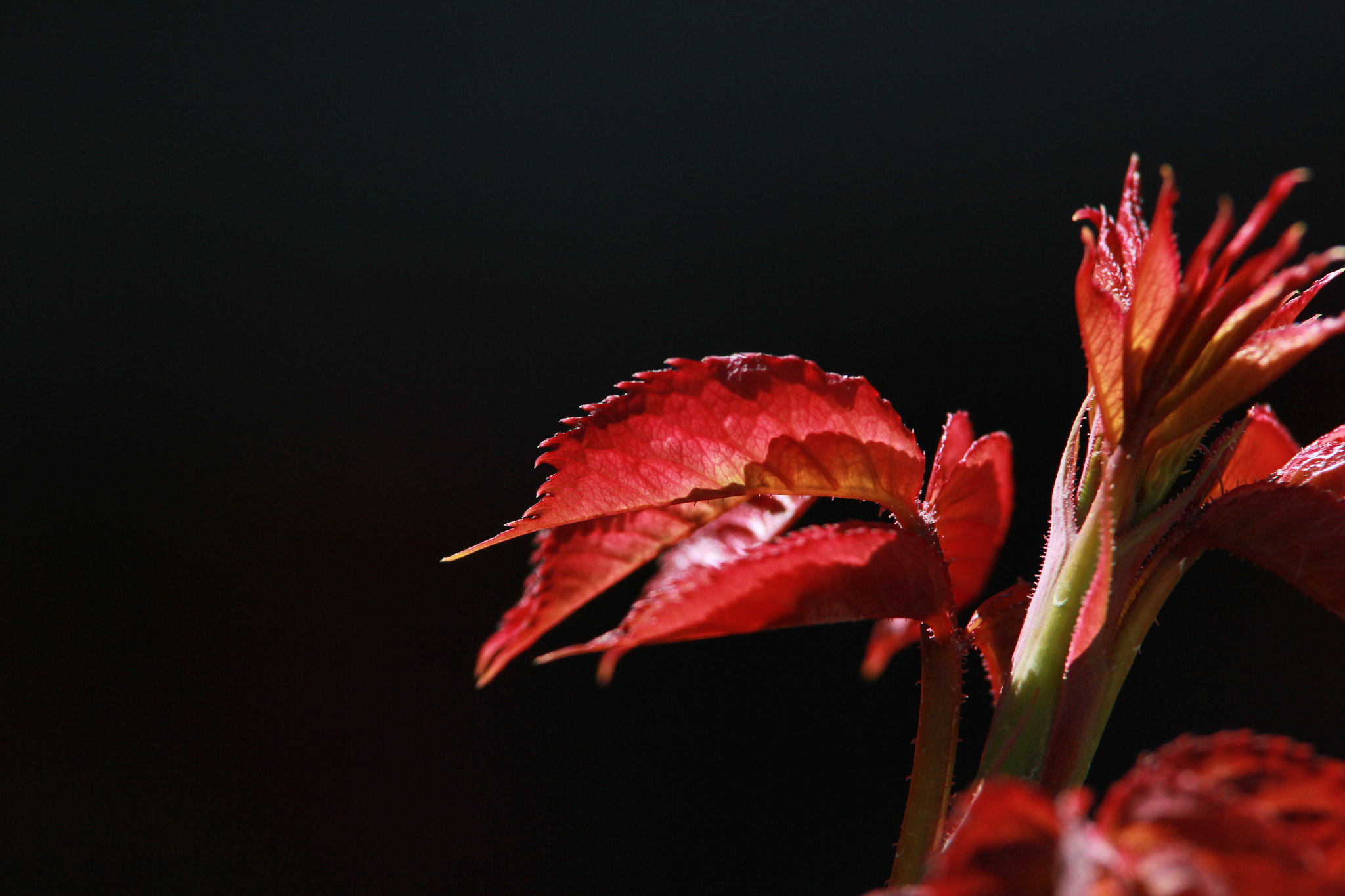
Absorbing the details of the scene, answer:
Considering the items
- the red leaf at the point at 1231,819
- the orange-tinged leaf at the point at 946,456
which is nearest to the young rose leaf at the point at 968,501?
the orange-tinged leaf at the point at 946,456

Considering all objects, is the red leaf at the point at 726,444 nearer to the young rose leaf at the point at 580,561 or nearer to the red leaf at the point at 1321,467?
the young rose leaf at the point at 580,561

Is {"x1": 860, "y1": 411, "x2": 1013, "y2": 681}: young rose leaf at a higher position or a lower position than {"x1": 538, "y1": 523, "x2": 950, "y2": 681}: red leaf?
lower

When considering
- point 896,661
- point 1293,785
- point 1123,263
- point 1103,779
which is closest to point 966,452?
point 1123,263

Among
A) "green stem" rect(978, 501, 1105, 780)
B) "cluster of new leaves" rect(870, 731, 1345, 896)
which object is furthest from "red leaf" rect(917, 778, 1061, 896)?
"green stem" rect(978, 501, 1105, 780)

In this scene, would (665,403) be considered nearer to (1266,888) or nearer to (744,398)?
(744,398)

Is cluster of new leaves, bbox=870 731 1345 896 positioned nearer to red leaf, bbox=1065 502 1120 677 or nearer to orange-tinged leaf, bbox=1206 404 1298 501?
red leaf, bbox=1065 502 1120 677

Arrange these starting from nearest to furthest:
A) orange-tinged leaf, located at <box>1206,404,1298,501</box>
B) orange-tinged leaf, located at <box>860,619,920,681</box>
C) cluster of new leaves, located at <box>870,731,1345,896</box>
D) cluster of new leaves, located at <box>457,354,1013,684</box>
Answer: cluster of new leaves, located at <box>870,731,1345,896</box> → cluster of new leaves, located at <box>457,354,1013,684</box> → orange-tinged leaf, located at <box>1206,404,1298,501</box> → orange-tinged leaf, located at <box>860,619,920,681</box>

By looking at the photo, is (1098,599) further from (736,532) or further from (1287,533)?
(736,532)
